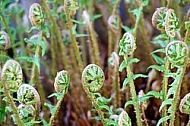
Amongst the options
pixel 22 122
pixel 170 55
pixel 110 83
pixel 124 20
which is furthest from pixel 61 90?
pixel 124 20

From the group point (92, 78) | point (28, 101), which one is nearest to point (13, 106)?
point (28, 101)

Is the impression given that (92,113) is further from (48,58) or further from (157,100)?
(48,58)

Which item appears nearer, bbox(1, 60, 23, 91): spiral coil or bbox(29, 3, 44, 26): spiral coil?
bbox(1, 60, 23, 91): spiral coil

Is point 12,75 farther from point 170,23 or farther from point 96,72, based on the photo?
point 170,23

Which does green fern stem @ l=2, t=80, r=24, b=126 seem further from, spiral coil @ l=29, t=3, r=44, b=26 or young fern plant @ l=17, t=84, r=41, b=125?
spiral coil @ l=29, t=3, r=44, b=26

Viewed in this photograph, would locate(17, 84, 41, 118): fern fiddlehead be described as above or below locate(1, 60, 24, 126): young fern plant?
below

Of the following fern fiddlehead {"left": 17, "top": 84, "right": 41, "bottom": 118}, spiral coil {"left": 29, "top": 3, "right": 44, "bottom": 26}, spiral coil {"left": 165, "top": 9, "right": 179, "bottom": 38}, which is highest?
spiral coil {"left": 29, "top": 3, "right": 44, "bottom": 26}

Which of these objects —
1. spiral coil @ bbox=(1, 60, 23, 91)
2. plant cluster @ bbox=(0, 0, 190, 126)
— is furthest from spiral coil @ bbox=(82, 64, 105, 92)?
spiral coil @ bbox=(1, 60, 23, 91)
